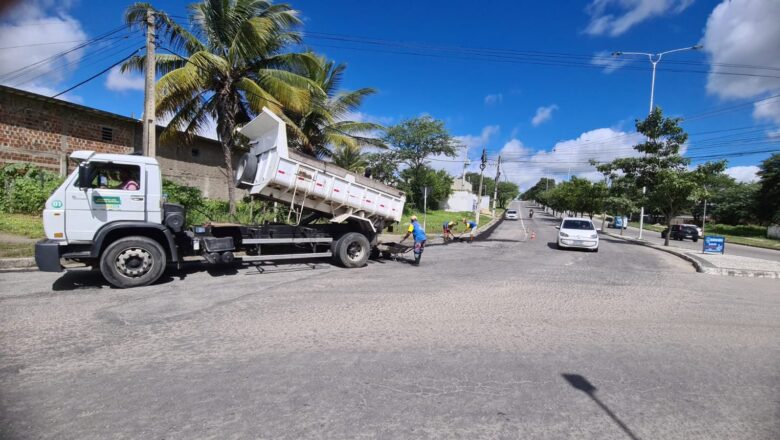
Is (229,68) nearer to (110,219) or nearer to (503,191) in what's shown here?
(110,219)

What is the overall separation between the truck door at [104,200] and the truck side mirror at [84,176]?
0.11 meters

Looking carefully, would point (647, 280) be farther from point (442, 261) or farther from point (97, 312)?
point (97, 312)

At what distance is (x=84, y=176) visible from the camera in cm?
653

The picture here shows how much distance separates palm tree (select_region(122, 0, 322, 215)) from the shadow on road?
12595 mm

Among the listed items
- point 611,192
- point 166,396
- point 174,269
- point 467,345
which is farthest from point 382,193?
point 611,192

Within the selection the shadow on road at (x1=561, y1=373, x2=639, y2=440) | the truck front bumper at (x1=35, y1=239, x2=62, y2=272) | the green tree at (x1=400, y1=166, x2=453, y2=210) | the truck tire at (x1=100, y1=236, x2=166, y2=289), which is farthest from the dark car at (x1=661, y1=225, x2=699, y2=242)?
the truck front bumper at (x1=35, y1=239, x2=62, y2=272)

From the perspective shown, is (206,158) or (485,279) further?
(206,158)

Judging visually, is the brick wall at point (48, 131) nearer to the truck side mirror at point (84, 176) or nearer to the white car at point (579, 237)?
the truck side mirror at point (84, 176)

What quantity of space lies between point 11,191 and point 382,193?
13402 millimetres

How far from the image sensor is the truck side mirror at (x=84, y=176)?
649 cm

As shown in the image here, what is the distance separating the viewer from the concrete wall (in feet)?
46.3

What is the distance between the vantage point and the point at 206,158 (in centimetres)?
2041

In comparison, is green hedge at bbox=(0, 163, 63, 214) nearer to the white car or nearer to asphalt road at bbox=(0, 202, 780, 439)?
asphalt road at bbox=(0, 202, 780, 439)

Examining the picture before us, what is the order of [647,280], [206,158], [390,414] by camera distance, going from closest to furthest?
[390,414], [647,280], [206,158]
